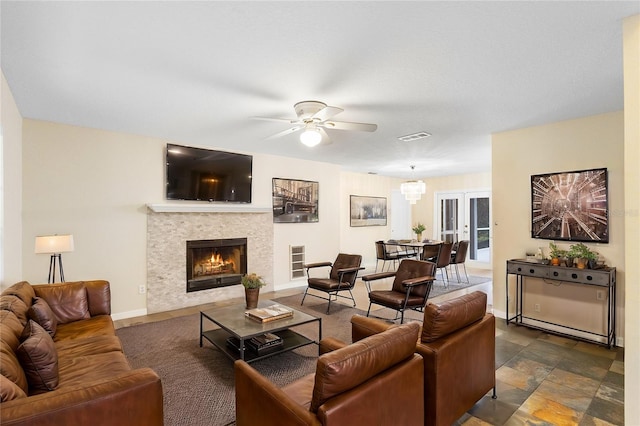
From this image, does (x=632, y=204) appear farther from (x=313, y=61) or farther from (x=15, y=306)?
(x=15, y=306)

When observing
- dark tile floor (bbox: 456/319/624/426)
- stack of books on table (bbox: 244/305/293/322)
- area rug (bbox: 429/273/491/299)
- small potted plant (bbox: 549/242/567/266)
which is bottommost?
dark tile floor (bbox: 456/319/624/426)

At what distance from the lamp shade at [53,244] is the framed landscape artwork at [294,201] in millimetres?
3182

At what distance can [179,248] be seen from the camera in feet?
16.5

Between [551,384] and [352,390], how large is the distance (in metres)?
2.26

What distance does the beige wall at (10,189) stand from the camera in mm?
2850

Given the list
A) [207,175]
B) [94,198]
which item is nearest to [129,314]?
[94,198]

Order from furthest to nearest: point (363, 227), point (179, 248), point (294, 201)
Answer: point (363, 227) → point (294, 201) → point (179, 248)

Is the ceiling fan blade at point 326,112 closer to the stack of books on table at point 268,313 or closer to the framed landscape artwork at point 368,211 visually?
the stack of books on table at point 268,313

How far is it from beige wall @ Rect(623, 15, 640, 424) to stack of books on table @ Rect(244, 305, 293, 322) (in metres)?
2.56

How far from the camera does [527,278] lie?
14.0ft

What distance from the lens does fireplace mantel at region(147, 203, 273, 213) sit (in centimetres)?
474

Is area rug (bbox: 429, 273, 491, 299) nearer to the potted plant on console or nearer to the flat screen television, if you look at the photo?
the flat screen television

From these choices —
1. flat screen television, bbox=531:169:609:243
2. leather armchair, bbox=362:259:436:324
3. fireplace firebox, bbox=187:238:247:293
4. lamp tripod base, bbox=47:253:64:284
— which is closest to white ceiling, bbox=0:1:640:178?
flat screen television, bbox=531:169:609:243

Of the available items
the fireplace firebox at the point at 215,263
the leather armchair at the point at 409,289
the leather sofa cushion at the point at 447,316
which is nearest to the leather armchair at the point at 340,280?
the leather armchair at the point at 409,289
